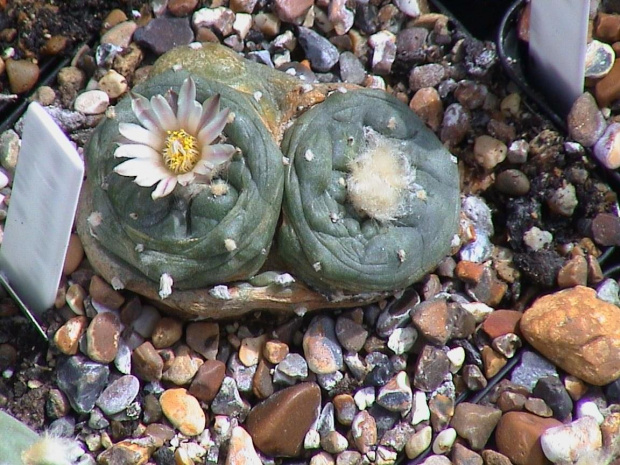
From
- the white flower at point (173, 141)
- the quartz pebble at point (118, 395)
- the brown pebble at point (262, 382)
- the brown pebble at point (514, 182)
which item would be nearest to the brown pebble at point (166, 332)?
the quartz pebble at point (118, 395)

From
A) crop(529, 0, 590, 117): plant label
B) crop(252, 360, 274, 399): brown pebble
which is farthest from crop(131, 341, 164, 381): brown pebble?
crop(529, 0, 590, 117): plant label

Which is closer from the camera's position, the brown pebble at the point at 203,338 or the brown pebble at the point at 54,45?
the brown pebble at the point at 203,338

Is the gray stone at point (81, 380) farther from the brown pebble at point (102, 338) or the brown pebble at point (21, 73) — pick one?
the brown pebble at point (21, 73)

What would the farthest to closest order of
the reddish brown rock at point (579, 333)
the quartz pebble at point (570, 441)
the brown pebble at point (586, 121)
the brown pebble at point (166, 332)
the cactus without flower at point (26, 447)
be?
the brown pebble at point (586, 121)
the brown pebble at point (166, 332)
the reddish brown rock at point (579, 333)
the quartz pebble at point (570, 441)
the cactus without flower at point (26, 447)

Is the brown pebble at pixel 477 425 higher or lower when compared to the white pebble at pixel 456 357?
lower

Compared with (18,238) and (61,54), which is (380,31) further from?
(18,238)

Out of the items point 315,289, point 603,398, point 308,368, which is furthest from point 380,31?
point 603,398

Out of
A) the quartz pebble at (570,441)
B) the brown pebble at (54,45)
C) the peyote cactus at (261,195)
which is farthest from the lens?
the brown pebble at (54,45)

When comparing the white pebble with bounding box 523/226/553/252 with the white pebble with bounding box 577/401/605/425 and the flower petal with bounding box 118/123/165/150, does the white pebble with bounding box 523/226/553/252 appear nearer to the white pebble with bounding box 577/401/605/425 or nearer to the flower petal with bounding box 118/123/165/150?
the white pebble with bounding box 577/401/605/425
